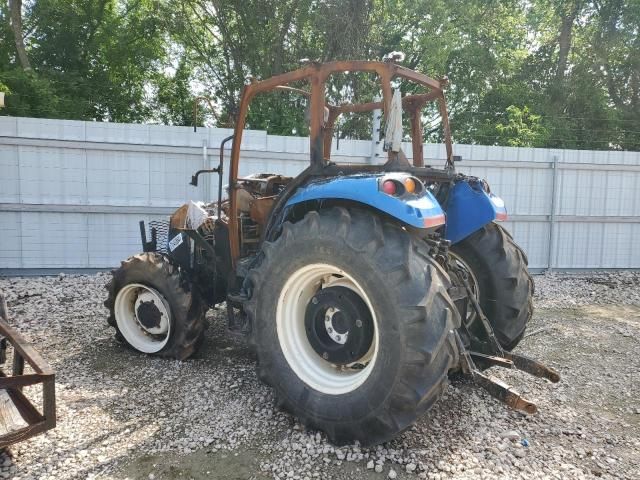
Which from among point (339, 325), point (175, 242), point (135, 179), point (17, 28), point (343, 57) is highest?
point (17, 28)

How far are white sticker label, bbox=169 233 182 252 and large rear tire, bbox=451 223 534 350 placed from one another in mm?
2345

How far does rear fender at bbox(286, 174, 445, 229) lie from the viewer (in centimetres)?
259

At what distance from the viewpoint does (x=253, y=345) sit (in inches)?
119

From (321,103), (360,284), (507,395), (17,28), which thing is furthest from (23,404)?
(17,28)

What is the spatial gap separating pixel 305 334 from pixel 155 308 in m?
1.71

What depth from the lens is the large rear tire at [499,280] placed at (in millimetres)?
3646

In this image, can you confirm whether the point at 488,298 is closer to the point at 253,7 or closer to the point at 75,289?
the point at 75,289

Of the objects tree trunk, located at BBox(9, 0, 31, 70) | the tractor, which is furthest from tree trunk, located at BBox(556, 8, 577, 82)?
tree trunk, located at BBox(9, 0, 31, 70)

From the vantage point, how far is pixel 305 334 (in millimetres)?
3059

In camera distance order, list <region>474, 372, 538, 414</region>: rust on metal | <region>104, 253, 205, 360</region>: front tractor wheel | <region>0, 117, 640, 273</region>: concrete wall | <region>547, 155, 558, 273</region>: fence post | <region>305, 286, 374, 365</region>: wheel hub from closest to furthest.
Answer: <region>474, 372, 538, 414</region>: rust on metal
<region>305, 286, 374, 365</region>: wheel hub
<region>104, 253, 205, 360</region>: front tractor wheel
<region>0, 117, 640, 273</region>: concrete wall
<region>547, 155, 558, 273</region>: fence post

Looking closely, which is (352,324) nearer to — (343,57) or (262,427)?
(262,427)

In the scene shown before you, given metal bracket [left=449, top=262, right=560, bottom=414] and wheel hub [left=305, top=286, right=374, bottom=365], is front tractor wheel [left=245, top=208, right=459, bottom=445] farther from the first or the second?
metal bracket [left=449, top=262, right=560, bottom=414]

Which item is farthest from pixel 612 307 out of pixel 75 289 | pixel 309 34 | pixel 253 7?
pixel 253 7

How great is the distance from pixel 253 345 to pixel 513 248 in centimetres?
214
